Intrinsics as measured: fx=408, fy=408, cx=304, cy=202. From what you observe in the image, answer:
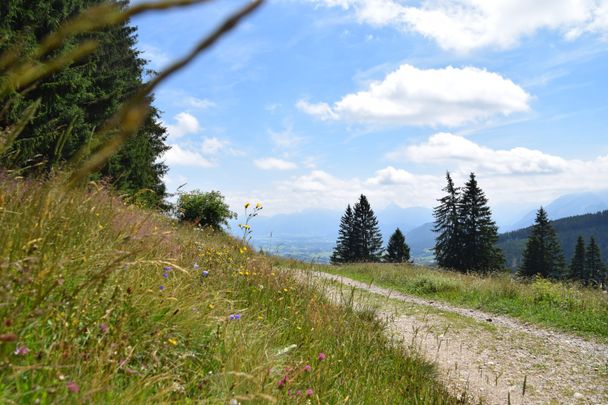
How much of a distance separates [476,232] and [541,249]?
40.6 ft

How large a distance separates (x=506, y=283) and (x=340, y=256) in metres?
57.3

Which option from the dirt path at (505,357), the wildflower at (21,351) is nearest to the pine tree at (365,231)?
the dirt path at (505,357)

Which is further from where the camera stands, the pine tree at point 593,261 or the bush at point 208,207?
the pine tree at point 593,261

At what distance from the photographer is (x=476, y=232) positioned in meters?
56.7

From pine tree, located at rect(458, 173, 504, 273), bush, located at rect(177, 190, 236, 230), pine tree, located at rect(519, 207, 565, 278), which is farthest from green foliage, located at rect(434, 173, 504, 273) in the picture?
bush, located at rect(177, 190, 236, 230)

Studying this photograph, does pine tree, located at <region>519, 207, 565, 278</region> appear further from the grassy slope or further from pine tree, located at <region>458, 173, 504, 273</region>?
the grassy slope

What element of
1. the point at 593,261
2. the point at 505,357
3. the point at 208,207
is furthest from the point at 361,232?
the point at 505,357

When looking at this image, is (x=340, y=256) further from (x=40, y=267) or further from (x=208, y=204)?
(x=40, y=267)

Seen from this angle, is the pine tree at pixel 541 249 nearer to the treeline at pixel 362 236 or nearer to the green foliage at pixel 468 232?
the green foliage at pixel 468 232

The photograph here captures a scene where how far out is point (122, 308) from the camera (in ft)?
8.82

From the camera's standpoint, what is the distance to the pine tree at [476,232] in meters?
55.9

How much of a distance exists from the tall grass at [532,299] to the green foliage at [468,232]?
4105 cm

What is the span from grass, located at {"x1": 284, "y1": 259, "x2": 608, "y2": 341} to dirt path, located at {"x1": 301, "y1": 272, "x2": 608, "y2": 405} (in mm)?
734

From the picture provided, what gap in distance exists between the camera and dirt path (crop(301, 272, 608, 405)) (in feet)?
21.0
